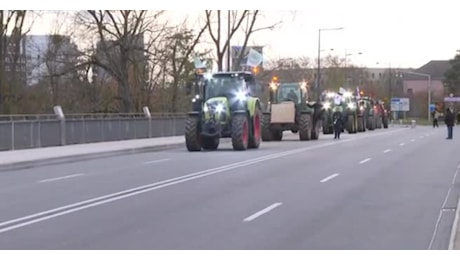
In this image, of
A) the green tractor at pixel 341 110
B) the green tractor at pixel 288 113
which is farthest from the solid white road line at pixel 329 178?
the green tractor at pixel 341 110

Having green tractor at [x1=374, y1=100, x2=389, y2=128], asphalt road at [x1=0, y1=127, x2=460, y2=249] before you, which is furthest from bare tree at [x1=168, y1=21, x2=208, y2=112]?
asphalt road at [x1=0, y1=127, x2=460, y2=249]

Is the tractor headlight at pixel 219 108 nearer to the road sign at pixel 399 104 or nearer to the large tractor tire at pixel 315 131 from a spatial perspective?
the large tractor tire at pixel 315 131

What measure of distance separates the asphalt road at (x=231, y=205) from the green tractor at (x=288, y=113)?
56.4 ft

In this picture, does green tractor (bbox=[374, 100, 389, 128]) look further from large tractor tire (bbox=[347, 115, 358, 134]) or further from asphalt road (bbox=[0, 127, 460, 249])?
asphalt road (bbox=[0, 127, 460, 249])

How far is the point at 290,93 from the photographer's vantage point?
42.9 meters

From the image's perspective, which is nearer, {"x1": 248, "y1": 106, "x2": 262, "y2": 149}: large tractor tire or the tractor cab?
{"x1": 248, "y1": 106, "x2": 262, "y2": 149}: large tractor tire

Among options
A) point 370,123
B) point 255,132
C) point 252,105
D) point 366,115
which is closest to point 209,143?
point 255,132

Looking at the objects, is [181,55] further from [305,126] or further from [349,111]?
[305,126]

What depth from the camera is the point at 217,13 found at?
188 ft

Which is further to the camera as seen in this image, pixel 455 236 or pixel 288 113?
pixel 288 113

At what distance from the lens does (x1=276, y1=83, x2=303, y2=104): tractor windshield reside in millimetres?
42781

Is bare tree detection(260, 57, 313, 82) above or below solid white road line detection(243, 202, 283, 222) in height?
above

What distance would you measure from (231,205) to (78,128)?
23.3m
